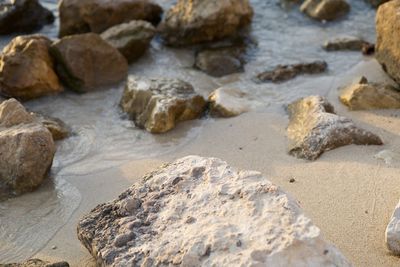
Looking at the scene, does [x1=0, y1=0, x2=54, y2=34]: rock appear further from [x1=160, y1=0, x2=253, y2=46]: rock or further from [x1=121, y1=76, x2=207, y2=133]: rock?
[x1=121, y1=76, x2=207, y2=133]: rock

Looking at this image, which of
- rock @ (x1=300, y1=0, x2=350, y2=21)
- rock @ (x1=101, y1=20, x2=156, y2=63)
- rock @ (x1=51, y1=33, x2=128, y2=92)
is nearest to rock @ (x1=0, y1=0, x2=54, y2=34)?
rock @ (x1=101, y1=20, x2=156, y2=63)

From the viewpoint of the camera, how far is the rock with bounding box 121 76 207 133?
4.34m

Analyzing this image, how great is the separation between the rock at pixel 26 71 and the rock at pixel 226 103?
1635 millimetres

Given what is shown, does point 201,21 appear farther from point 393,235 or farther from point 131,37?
point 393,235

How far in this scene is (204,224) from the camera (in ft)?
7.55

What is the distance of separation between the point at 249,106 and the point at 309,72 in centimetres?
102

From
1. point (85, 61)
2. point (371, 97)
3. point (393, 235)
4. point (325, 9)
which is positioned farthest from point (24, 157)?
point (325, 9)

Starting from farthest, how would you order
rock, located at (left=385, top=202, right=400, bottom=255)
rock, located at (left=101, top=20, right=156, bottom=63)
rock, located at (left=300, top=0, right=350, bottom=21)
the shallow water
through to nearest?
rock, located at (left=300, top=0, right=350, bottom=21) → rock, located at (left=101, top=20, right=156, bottom=63) → the shallow water → rock, located at (left=385, top=202, right=400, bottom=255)

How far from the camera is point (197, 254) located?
2178mm

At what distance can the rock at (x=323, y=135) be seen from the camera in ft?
12.1

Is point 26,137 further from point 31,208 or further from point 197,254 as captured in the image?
point 197,254

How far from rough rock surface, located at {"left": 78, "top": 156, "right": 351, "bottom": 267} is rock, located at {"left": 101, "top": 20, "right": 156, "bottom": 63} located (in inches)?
129

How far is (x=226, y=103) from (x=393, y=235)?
2172mm

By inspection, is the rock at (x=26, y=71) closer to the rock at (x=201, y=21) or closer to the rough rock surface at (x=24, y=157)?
the rough rock surface at (x=24, y=157)
